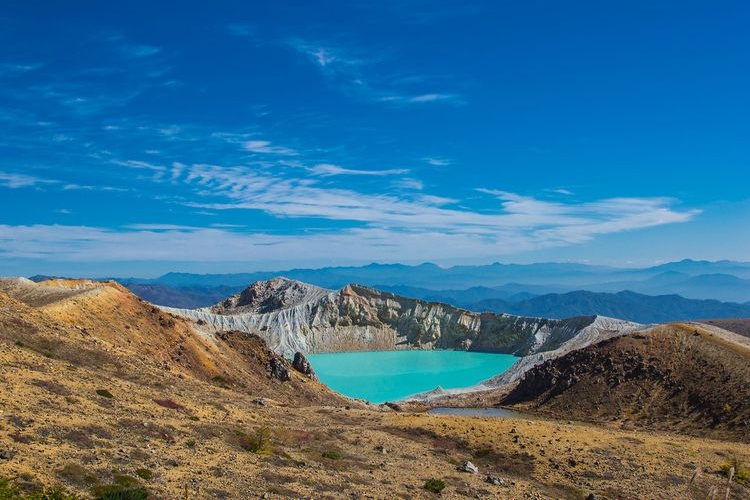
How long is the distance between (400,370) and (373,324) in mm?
34688

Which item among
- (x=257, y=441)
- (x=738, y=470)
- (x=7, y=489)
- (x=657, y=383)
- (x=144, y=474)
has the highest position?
(x=7, y=489)

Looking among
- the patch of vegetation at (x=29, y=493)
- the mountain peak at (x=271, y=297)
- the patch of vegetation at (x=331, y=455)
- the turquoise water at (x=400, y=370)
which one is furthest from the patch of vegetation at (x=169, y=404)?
the mountain peak at (x=271, y=297)

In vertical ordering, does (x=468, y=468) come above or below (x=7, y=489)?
below

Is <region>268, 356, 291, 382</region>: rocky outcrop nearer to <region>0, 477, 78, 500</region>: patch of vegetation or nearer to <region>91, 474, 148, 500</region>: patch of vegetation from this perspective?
<region>91, 474, 148, 500</region>: patch of vegetation

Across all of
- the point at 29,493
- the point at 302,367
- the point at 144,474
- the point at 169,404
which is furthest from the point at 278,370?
the point at 29,493

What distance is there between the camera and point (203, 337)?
64.8 meters

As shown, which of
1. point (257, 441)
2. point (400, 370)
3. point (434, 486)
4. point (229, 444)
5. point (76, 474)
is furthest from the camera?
point (400, 370)

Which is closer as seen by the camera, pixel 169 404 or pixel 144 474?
pixel 144 474

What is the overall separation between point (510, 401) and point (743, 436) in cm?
2879

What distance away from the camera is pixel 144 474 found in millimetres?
21188

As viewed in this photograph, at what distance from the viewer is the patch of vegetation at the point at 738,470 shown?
3397cm

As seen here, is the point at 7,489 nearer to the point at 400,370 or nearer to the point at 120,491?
the point at 120,491

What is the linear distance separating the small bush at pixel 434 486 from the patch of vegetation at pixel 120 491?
45.5ft

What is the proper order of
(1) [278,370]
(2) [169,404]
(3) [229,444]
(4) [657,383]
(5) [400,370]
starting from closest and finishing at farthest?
(3) [229,444], (2) [169,404], (4) [657,383], (1) [278,370], (5) [400,370]
